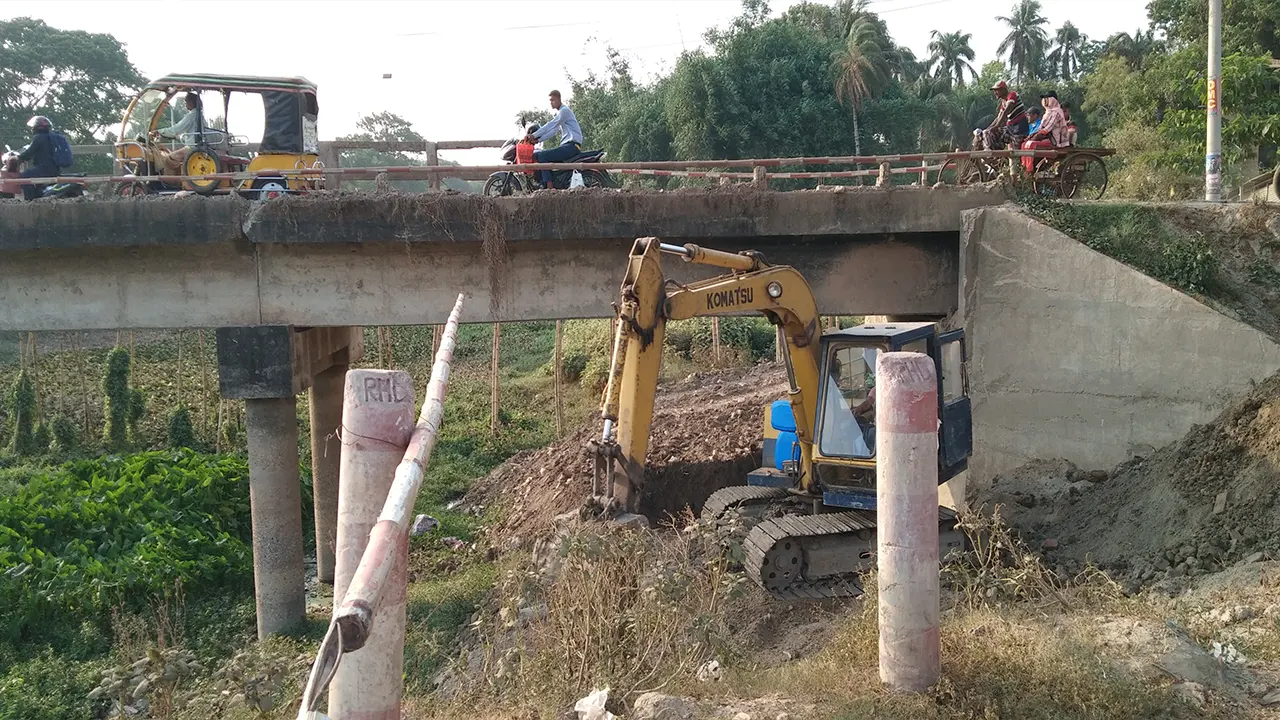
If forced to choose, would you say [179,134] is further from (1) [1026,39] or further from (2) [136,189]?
(1) [1026,39]

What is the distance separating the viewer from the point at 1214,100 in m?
12.5

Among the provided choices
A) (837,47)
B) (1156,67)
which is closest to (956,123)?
(837,47)

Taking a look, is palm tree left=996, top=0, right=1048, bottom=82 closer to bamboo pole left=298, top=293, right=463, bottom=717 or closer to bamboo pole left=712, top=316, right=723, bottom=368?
bamboo pole left=712, top=316, right=723, bottom=368

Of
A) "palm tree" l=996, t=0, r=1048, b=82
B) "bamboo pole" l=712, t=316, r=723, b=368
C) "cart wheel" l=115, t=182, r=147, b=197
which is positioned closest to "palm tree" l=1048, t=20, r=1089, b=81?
"palm tree" l=996, t=0, r=1048, b=82

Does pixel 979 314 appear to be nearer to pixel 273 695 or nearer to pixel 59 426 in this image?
pixel 273 695

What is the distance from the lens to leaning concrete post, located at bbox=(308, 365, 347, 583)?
14.5 m

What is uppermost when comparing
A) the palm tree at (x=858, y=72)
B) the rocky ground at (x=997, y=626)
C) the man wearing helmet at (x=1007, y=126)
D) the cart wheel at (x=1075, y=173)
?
the palm tree at (x=858, y=72)

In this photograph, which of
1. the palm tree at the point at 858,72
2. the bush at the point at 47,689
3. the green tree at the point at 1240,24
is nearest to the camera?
the bush at the point at 47,689

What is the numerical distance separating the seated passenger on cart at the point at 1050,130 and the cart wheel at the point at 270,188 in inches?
374

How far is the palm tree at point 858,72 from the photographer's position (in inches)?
1315

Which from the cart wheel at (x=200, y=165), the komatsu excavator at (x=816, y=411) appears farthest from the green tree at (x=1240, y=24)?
the cart wheel at (x=200, y=165)

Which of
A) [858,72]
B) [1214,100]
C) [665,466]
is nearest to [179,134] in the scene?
[665,466]

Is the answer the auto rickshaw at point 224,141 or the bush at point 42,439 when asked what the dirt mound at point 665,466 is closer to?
the auto rickshaw at point 224,141

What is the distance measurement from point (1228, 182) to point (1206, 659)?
1760 cm
